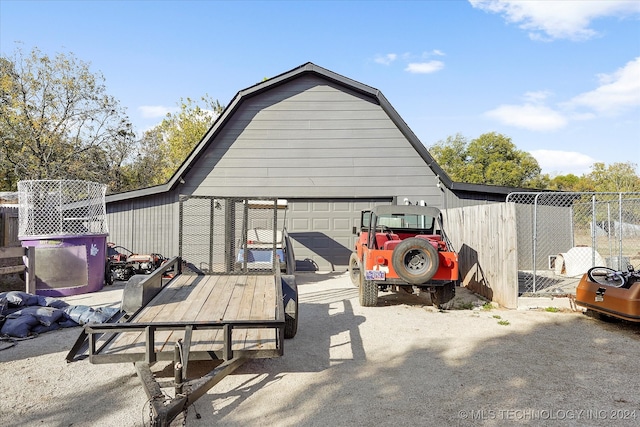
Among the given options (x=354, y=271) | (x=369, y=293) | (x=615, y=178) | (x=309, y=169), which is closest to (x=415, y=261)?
(x=369, y=293)

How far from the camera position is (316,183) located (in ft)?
44.8

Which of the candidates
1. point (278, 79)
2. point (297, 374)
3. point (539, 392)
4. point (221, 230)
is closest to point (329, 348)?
point (297, 374)

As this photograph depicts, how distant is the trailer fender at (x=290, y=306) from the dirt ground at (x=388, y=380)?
20 centimetres

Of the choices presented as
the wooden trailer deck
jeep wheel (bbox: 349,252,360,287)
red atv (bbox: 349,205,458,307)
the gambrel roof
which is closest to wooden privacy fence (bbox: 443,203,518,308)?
red atv (bbox: 349,205,458,307)

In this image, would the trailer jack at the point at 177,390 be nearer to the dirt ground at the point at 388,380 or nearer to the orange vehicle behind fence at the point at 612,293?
the dirt ground at the point at 388,380

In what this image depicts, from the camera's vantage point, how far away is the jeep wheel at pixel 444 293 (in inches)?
305

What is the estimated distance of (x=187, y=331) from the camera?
3.69m

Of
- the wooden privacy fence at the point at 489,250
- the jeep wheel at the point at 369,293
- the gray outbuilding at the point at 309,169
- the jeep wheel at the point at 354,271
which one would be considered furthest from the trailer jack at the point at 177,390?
the gray outbuilding at the point at 309,169

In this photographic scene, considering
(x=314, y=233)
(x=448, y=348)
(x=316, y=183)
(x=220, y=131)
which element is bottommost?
(x=448, y=348)

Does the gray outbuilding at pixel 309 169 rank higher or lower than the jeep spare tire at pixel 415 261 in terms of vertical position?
higher

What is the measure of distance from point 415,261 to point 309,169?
22.6 ft

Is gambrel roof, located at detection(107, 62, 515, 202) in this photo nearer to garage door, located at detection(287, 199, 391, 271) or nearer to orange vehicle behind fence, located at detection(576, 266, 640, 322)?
garage door, located at detection(287, 199, 391, 271)

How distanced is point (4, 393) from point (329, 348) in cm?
355

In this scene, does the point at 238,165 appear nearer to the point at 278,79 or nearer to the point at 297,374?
the point at 278,79
